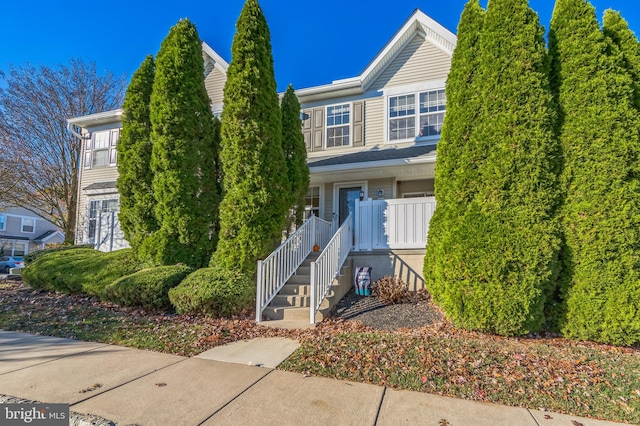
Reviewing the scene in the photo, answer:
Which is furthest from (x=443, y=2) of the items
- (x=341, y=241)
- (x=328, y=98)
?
(x=341, y=241)

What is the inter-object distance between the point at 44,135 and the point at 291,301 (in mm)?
17755

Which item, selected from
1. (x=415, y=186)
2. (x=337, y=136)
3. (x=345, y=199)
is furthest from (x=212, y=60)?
(x=415, y=186)

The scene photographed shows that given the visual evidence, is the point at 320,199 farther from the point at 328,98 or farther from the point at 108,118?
the point at 108,118

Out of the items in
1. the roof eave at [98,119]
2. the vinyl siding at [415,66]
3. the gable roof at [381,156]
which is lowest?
the gable roof at [381,156]

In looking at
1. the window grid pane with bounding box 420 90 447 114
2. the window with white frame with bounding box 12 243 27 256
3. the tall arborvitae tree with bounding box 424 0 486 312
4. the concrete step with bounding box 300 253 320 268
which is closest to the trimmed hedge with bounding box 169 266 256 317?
the concrete step with bounding box 300 253 320 268

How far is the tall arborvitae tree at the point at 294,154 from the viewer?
311 inches

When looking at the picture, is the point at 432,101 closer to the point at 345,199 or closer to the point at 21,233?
the point at 345,199

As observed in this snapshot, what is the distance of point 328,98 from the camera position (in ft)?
36.9

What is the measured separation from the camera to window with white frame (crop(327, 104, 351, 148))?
36.1ft

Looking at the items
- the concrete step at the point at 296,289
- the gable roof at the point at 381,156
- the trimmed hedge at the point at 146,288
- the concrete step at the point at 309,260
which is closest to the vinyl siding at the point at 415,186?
the gable roof at the point at 381,156

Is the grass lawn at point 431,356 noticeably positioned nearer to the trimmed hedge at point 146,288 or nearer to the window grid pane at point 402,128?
the trimmed hedge at point 146,288

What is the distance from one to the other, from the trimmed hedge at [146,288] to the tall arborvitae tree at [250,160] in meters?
0.94

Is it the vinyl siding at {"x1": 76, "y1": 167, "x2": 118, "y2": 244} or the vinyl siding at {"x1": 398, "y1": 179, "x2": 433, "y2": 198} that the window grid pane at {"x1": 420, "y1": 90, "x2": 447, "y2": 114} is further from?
the vinyl siding at {"x1": 76, "y1": 167, "x2": 118, "y2": 244}

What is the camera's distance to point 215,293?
6027 millimetres
